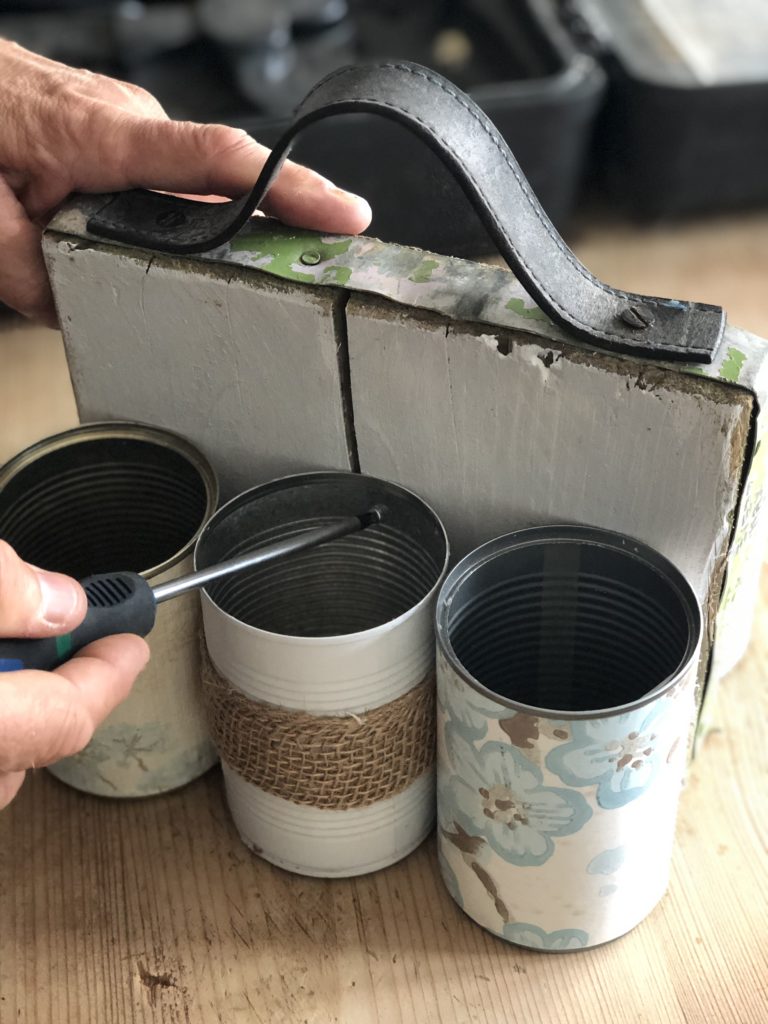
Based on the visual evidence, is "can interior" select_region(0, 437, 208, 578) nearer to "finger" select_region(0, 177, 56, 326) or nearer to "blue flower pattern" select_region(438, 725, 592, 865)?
"finger" select_region(0, 177, 56, 326)

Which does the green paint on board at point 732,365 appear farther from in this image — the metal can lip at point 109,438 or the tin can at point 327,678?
the metal can lip at point 109,438

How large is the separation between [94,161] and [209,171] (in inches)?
2.5

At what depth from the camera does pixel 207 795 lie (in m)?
0.64

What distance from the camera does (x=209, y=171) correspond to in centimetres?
60

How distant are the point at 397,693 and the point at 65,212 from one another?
0.30 meters

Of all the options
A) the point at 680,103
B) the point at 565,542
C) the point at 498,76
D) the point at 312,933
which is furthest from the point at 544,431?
the point at 498,76

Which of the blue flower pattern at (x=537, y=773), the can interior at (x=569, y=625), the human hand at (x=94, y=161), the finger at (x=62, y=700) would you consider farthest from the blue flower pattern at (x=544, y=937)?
the human hand at (x=94, y=161)

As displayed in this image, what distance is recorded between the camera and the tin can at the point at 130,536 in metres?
0.60

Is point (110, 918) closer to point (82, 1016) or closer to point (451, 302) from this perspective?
point (82, 1016)

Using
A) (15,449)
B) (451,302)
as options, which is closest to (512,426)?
(451,302)

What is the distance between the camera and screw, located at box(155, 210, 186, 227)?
587 millimetres

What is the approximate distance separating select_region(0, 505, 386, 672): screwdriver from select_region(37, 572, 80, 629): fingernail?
0.01 m

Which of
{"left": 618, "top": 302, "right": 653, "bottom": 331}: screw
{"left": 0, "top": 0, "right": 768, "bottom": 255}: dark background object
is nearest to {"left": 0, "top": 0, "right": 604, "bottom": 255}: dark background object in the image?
{"left": 0, "top": 0, "right": 768, "bottom": 255}: dark background object

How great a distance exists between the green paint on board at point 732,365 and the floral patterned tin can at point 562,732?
0.28ft
